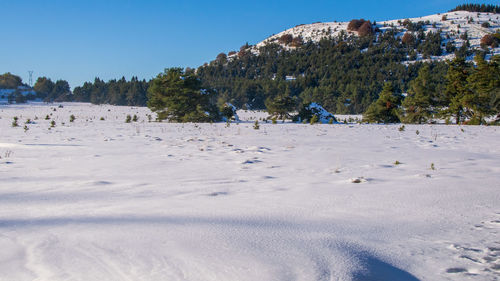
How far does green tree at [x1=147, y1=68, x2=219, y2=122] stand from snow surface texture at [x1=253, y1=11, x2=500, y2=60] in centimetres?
5989

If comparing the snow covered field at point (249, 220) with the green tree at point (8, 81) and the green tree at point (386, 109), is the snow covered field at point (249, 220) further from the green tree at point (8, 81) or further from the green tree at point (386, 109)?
the green tree at point (8, 81)

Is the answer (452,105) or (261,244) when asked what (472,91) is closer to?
(452,105)

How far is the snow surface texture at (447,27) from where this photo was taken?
70812mm

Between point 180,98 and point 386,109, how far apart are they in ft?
44.1

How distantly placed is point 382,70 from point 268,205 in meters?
62.0

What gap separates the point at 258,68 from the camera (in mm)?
81125

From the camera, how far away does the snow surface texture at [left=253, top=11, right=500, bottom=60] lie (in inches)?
2788

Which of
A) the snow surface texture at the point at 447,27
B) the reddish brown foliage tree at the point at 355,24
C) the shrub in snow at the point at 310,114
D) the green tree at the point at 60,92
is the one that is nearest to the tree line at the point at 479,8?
the snow surface texture at the point at 447,27

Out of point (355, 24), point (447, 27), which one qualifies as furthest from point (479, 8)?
point (355, 24)

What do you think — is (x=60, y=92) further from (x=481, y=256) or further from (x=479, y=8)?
(x=479, y=8)

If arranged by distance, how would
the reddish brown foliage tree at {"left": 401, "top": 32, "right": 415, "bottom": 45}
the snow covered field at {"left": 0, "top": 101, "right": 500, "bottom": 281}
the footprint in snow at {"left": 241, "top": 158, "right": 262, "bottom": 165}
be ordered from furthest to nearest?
the reddish brown foliage tree at {"left": 401, "top": 32, "right": 415, "bottom": 45}
the footprint in snow at {"left": 241, "top": 158, "right": 262, "bottom": 165}
the snow covered field at {"left": 0, "top": 101, "right": 500, "bottom": 281}

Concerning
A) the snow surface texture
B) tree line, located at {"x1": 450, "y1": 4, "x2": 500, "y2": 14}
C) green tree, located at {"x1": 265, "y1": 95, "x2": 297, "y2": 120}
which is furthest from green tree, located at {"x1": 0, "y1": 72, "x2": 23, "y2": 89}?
tree line, located at {"x1": 450, "y1": 4, "x2": 500, "y2": 14}

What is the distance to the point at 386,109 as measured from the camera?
20344 millimetres

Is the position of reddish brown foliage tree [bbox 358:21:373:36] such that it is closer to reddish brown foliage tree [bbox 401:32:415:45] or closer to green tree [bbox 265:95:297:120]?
reddish brown foliage tree [bbox 401:32:415:45]
